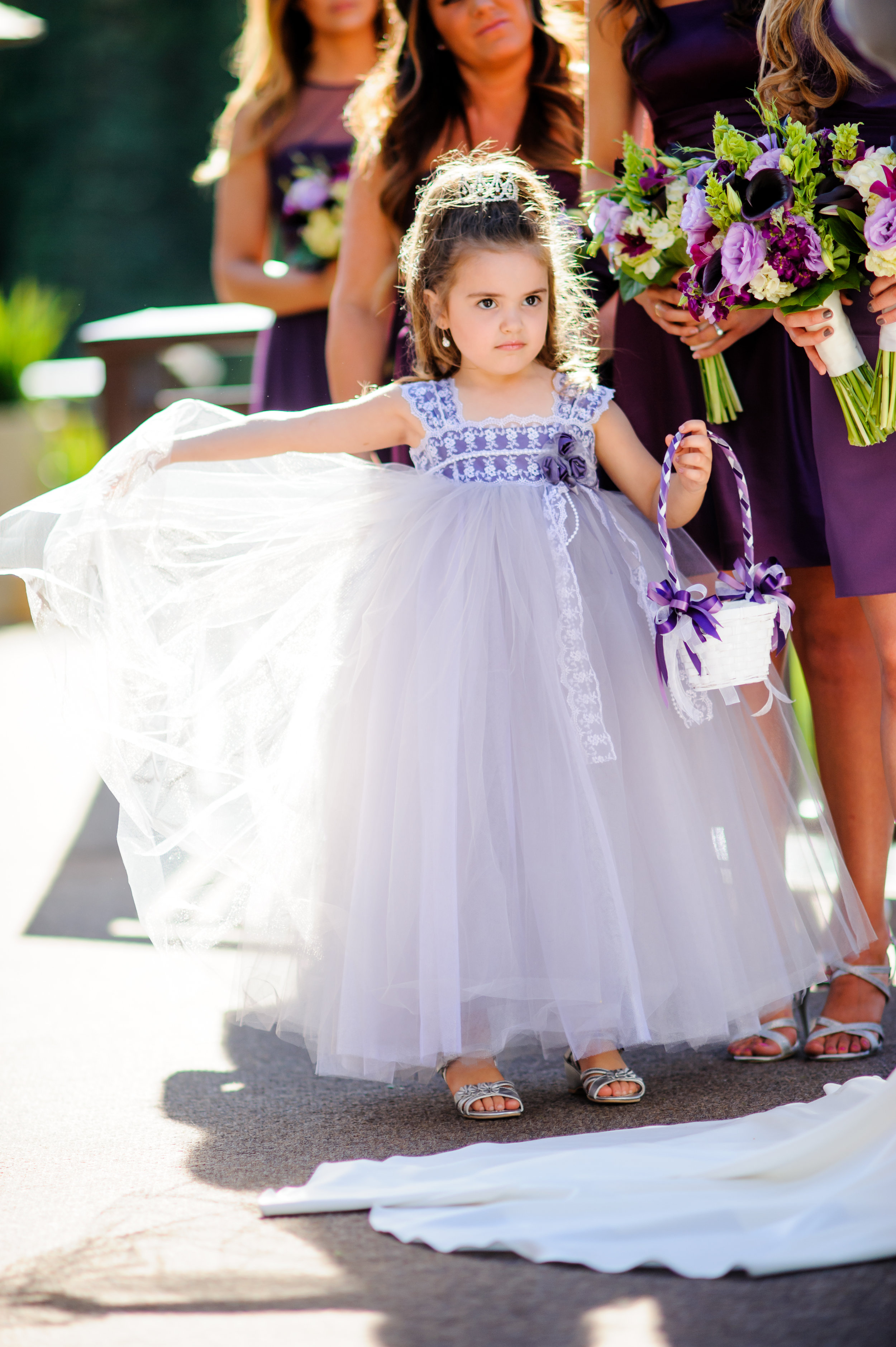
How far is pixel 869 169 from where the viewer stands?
246 cm

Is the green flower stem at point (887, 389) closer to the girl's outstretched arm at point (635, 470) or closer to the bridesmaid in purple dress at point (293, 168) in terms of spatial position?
the girl's outstretched arm at point (635, 470)

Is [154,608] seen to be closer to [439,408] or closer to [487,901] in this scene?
[439,408]

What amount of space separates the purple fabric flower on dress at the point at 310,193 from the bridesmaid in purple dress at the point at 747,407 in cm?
117

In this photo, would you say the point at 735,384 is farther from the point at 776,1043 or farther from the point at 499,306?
the point at 776,1043

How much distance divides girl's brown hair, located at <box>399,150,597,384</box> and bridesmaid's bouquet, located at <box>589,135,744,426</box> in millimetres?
97

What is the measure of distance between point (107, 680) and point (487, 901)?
2.94ft

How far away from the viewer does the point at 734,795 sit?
270 centimetres

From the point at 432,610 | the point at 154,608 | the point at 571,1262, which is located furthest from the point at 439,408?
the point at 571,1262

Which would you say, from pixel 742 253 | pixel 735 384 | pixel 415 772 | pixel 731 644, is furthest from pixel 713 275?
pixel 415 772

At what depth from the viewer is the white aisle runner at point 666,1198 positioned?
194 centimetres

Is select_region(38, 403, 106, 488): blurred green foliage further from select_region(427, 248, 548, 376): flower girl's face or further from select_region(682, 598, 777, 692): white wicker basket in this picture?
select_region(682, 598, 777, 692): white wicker basket

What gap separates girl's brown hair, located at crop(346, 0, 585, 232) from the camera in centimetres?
340

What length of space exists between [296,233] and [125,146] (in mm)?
15480

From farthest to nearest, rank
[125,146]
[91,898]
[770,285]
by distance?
[125,146] → [91,898] → [770,285]
